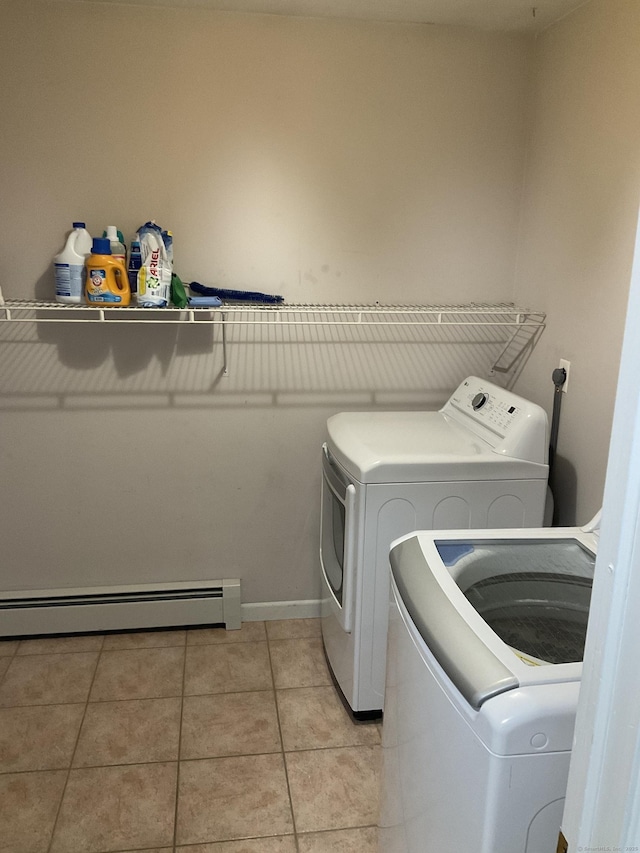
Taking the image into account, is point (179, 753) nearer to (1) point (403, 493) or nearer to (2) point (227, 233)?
(1) point (403, 493)

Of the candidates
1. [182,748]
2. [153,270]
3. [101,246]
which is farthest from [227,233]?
[182,748]

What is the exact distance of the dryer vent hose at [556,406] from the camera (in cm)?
216

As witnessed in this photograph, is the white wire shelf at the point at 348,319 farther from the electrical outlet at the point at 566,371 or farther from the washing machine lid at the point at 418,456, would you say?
the washing machine lid at the point at 418,456

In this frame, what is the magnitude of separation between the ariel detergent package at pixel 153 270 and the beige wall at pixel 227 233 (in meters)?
0.16

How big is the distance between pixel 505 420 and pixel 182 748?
149 centimetres

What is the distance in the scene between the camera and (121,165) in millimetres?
2268

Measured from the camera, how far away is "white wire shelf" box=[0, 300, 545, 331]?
7.47ft

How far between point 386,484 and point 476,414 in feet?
1.71

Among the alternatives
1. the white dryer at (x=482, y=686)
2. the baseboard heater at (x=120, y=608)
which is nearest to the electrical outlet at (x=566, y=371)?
the white dryer at (x=482, y=686)

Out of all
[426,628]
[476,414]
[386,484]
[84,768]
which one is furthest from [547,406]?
[84,768]

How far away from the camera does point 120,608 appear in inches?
103

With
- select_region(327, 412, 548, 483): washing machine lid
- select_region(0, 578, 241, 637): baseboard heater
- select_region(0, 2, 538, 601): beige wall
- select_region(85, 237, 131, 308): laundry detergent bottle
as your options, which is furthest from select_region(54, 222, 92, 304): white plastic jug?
select_region(0, 578, 241, 637): baseboard heater

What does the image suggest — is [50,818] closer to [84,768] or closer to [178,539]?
[84,768]

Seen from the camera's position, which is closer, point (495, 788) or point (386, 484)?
point (495, 788)
